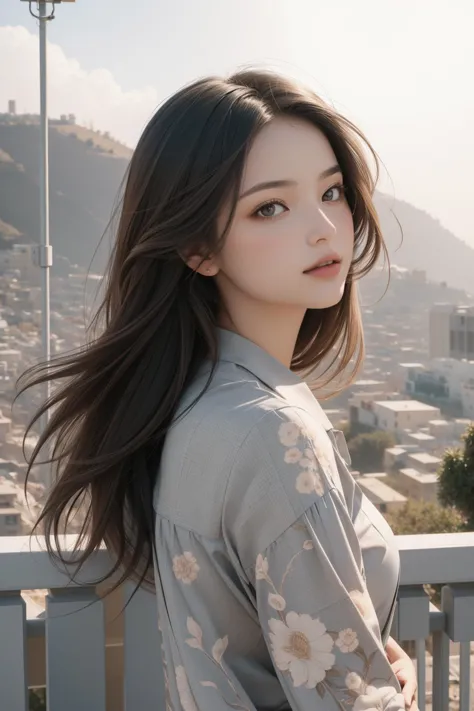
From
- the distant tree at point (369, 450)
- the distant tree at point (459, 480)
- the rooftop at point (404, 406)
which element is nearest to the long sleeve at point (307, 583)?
the distant tree at point (459, 480)

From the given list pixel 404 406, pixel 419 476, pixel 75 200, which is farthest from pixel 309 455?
pixel 404 406

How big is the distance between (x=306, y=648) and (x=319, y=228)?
0.42 m

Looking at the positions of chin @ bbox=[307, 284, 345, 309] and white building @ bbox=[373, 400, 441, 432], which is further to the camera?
white building @ bbox=[373, 400, 441, 432]

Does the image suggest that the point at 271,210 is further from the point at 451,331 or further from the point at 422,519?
the point at 451,331

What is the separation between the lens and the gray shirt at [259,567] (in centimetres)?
70

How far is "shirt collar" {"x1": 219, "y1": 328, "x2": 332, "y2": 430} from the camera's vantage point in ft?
2.77

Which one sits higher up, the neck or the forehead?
the forehead

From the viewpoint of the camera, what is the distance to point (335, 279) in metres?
0.92

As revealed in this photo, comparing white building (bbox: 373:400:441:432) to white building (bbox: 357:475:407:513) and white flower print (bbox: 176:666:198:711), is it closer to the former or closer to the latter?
white building (bbox: 357:475:407:513)

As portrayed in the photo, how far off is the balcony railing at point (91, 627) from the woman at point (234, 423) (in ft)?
0.18

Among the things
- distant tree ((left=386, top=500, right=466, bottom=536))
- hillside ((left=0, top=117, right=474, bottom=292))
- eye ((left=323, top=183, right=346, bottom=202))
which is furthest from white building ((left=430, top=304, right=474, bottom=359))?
eye ((left=323, top=183, right=346, bottom=202))

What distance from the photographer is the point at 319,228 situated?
0.88 m

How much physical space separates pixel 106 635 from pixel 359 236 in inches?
22.2

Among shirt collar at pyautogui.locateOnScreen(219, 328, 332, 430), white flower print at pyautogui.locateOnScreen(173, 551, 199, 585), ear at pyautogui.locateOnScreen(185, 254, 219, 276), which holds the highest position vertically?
ear at pyautogui.locateOnScreen(185, 254, 219, 276)
